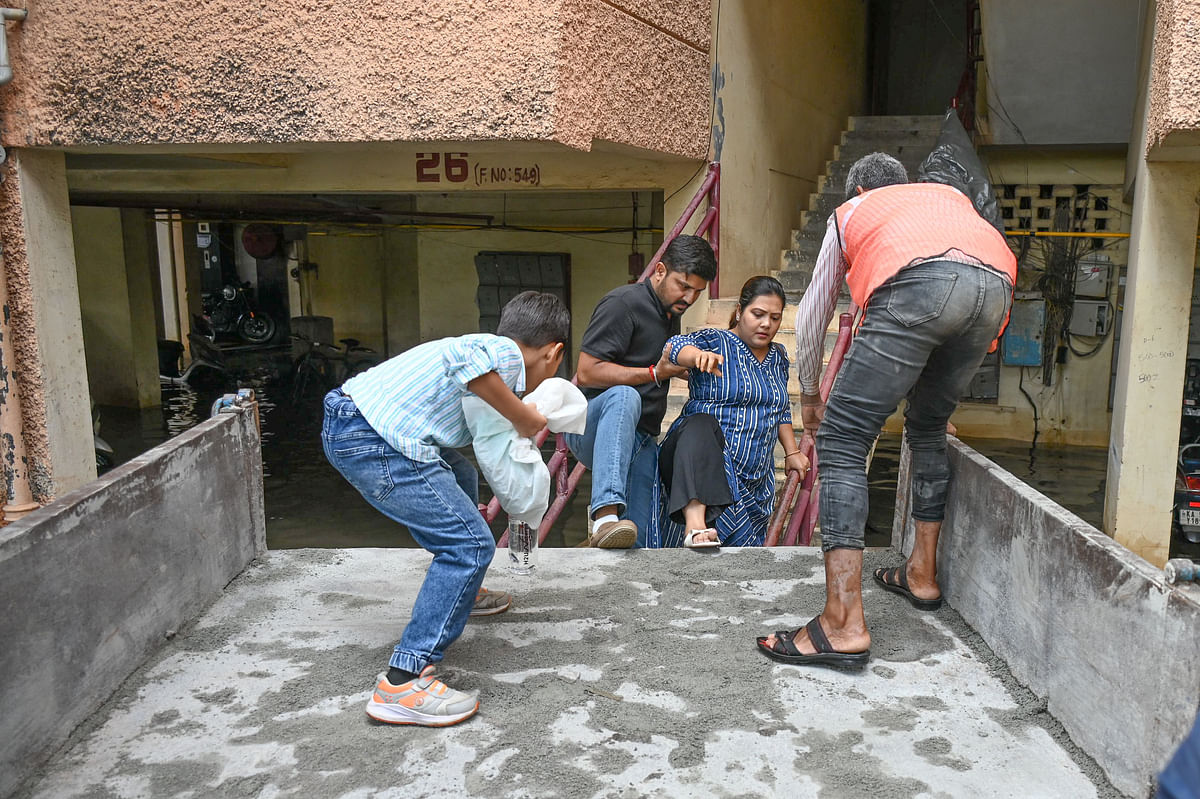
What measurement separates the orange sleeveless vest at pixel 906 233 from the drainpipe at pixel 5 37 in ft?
14.2

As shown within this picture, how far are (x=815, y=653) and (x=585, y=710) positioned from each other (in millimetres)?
662

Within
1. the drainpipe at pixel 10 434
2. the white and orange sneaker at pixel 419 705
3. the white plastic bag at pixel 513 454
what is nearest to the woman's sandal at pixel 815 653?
the white plastic bag at pixel 513 454

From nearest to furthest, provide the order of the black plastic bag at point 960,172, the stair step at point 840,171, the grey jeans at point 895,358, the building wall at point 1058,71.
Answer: the grey jeans at point 895,358
the black plastic bag at point 960,172
the building wall at point 1058,71
the stair step at point 840,171

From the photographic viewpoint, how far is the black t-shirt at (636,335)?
3.81 metres

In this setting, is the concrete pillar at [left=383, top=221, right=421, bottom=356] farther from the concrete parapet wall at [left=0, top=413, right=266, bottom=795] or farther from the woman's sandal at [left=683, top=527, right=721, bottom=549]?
the concrete parapet wall at [left=0, top=413, right=266, bottom=795]

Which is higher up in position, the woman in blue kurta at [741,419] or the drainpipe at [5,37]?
the drainpipe at [5,37]

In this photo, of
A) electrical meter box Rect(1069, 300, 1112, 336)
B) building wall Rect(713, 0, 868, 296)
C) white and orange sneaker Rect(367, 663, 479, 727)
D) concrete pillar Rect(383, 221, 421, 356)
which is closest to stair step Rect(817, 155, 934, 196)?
building wall Rect(713, 0, 868, 296)

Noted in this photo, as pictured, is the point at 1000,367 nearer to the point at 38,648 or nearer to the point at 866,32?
the point at 866,32

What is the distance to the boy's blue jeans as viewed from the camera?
89.4 inches

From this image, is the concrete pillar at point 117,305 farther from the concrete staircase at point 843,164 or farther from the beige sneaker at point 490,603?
the beige sneaker at point 490,603

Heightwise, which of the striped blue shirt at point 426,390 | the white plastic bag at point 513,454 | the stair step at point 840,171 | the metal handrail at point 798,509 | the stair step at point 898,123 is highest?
the stair step at point 898,123

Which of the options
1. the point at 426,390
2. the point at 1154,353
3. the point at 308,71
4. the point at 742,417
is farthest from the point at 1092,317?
the point at 426,390

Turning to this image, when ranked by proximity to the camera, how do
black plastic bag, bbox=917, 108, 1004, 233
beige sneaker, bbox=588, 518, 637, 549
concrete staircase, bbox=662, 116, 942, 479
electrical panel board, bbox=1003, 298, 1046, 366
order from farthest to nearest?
1. electrical panel board, bbox=1003, 298, 1046, 366
2. black plastic bag, bbox=917, 108, 1004, 233
3. concrete staircase, bbox=662, 116, 942, 479
4. beige sneaker, bbox=588, 518, 637, 549

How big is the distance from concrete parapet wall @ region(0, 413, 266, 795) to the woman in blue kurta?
166cm
